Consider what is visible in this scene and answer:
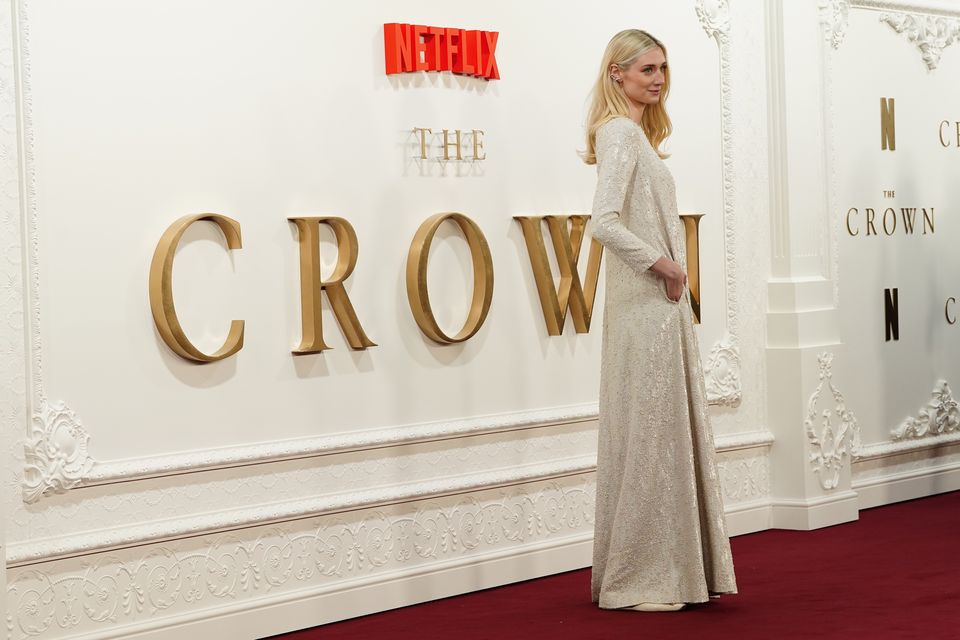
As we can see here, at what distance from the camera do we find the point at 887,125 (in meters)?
6.62

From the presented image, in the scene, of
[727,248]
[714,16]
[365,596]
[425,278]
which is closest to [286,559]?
[365,596]

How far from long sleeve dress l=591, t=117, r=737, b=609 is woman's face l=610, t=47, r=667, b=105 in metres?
0.11

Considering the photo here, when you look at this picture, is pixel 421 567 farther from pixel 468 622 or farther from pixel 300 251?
pixel 300 251

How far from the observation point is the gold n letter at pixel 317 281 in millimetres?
4496

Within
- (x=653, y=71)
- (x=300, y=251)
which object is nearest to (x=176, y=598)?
(x=300, y=251)

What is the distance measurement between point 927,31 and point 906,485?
226cm

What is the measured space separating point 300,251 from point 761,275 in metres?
2.42

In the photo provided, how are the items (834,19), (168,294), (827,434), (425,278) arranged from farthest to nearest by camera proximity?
1. (834,19)
2. (827,434)
3. (425,278)
4. (168,294)

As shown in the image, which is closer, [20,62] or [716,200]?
[20,62]

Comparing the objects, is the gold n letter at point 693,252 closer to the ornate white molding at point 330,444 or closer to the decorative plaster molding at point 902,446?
the ornate white molding at point 330,444

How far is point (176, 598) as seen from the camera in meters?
4.17

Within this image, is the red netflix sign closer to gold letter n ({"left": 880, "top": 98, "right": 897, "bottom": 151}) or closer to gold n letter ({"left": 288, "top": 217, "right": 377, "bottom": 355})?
gold n letter ({"left": 288, "top": 217, "right": 377, "bottom": 355})

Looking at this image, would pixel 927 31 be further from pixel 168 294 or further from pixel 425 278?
pixel 168 294

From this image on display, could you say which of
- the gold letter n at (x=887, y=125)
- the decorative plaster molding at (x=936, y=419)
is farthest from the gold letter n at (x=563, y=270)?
the decorative plaster molding at (x=936, y=419)
